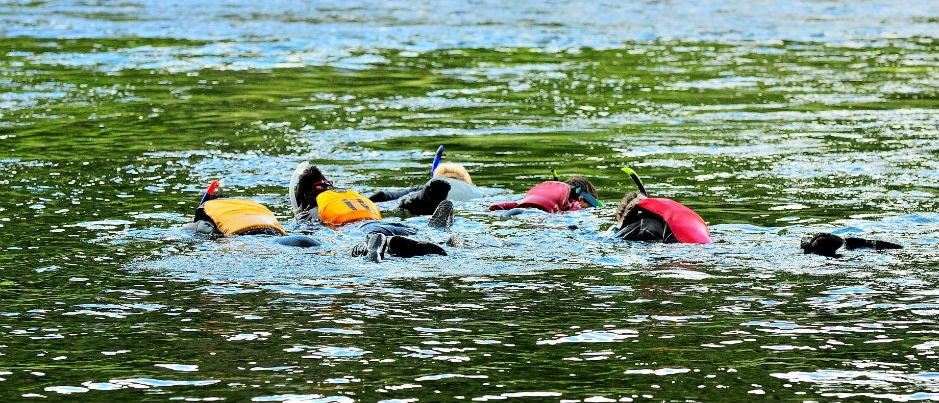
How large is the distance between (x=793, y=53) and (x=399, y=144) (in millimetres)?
12666

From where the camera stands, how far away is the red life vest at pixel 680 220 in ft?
38.3

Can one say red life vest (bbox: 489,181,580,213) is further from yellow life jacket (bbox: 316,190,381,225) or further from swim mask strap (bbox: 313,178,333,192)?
swim mask strap (bbox: 313,178,333,192)

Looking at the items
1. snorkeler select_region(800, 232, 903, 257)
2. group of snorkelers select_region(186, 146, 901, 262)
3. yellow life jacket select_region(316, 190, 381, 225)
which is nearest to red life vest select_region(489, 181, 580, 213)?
group of snorkelers select_region(186, 146, 901, 262)

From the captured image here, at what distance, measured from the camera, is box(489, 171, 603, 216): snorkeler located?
44.6ft

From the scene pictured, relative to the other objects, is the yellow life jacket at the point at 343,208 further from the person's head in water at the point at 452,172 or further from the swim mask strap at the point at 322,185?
the person's head in water at the point at 452,172

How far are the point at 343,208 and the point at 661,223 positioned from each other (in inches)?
106

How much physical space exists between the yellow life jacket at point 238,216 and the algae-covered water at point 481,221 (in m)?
0.20

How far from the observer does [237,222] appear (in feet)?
39.2

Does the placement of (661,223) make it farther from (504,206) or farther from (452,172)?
(452,172)

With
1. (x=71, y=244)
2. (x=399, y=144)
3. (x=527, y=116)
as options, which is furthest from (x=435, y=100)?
(x=71, y=244)

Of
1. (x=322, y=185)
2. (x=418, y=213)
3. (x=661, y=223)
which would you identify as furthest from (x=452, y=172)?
(x=661, y=223)

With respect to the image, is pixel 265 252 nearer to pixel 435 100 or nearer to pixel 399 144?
pixel 399 144

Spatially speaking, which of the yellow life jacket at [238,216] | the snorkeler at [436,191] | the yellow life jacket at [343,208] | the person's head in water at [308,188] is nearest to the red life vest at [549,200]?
the snorkeler at [436,191]

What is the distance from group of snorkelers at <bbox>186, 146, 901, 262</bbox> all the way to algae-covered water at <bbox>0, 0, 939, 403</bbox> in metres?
0.18
